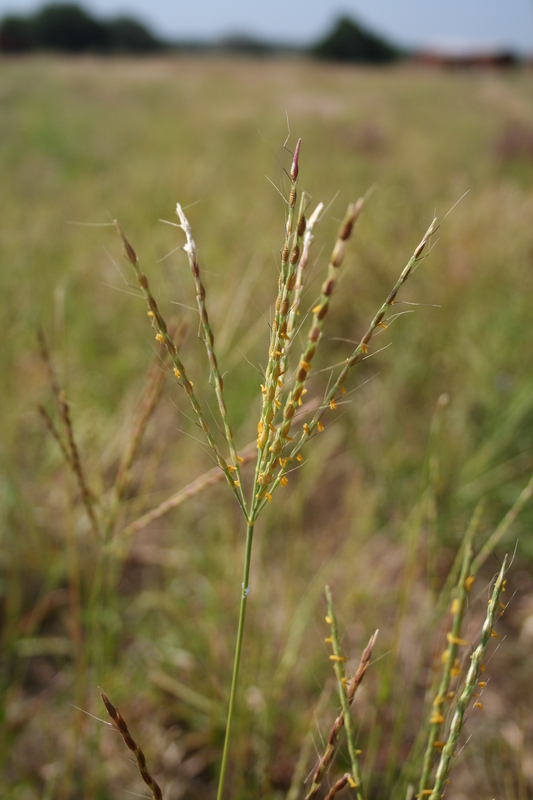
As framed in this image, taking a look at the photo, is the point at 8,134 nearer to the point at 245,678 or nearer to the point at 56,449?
the point at 56,449

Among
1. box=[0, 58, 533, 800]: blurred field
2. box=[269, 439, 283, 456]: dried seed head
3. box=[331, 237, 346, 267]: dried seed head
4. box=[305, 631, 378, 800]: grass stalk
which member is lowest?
box=[0, 58, 533, 800]: blurred field

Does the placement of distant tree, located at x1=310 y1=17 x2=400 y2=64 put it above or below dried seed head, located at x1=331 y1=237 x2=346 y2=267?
above

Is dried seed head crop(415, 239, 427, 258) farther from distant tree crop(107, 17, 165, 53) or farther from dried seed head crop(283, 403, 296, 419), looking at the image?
distant tree crop(107, 17, 165, 53)

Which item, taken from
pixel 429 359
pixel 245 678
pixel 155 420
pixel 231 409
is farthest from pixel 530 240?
pixel 245 678

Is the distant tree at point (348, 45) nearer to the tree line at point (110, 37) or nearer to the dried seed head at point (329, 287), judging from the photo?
the tree line at point (110, 37)

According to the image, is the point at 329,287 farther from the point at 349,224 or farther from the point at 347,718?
the point at 347,718

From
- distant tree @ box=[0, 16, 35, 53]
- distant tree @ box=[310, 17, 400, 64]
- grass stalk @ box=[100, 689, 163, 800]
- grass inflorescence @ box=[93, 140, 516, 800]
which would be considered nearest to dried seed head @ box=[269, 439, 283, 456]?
grass inflorescence @ box=[93, 140, 516, 800]

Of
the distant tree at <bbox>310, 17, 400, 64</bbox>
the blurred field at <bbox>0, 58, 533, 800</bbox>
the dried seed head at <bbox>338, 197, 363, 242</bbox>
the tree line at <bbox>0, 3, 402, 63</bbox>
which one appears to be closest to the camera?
the dried seed head at <bbox>338, 197, 363, 242</bbox>
